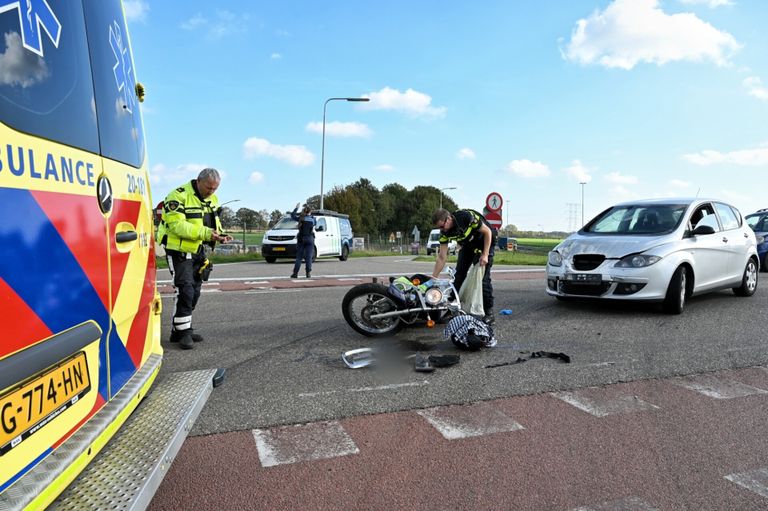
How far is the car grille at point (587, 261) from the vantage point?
22.6 feet

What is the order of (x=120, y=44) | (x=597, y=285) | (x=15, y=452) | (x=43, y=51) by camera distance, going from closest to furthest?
(x=15, y=452), (x=43, y=51), (x=120, y=44), (x=597, y=285)

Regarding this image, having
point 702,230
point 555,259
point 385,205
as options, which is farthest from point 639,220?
point 385,205

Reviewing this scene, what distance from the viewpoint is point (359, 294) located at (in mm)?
5578

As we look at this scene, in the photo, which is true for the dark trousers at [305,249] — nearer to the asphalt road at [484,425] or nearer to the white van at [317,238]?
the white van at [317,238]

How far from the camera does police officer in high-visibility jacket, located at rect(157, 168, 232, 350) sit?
494cm

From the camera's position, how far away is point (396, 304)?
5566 millimetres

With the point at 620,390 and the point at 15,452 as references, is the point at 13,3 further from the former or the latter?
the point at 620,390

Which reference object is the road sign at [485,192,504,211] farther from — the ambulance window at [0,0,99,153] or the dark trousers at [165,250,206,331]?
the ambulance window at [0,0,99,153]

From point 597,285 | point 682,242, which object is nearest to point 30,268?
point 597,285

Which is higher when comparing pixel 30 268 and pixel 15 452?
pixel 30 268

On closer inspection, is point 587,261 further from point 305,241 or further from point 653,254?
point 305,241

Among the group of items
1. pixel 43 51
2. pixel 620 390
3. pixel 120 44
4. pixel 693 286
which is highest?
pixel 120 44

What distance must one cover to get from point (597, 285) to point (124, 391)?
6018mm

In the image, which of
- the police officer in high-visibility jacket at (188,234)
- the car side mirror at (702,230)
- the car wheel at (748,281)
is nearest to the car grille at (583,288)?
the car side mirror at (702,230)
